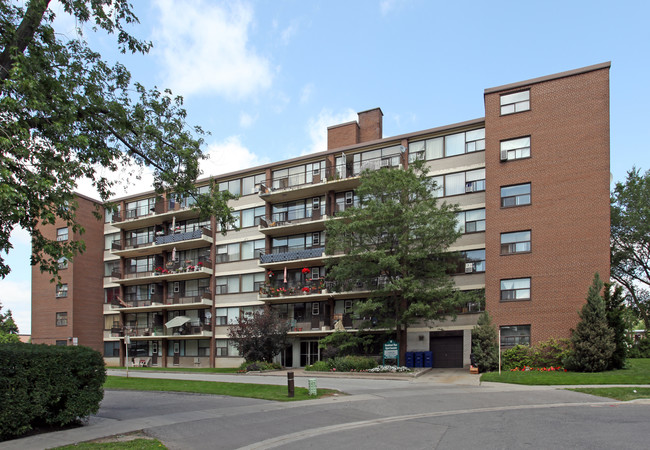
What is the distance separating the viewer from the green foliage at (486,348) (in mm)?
26875

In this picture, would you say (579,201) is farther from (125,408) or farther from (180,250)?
(180,250)

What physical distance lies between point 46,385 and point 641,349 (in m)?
35.5

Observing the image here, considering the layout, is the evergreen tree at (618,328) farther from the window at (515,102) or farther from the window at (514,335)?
the window at (515,102)

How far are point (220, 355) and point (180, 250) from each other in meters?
9.99

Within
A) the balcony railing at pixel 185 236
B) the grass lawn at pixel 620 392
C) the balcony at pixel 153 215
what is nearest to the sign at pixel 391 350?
the grass lawn at pixel 620 392

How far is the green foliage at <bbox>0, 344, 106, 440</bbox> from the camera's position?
1215 cm

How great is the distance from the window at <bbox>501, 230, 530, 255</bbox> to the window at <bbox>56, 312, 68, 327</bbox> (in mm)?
38006

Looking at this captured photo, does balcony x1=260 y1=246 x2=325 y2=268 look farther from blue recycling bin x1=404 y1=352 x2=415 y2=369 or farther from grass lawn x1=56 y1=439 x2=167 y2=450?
grass lawn x1=56 y1=439 x2=167 y2=450

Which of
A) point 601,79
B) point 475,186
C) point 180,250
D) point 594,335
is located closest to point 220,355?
point 180,250

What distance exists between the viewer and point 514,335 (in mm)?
28812

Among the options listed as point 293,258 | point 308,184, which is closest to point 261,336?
point 293,258

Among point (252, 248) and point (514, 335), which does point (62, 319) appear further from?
point (514, 335)

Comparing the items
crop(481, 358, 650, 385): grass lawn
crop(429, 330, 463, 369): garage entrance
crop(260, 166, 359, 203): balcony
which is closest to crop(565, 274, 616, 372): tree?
crop(481, 358, 650, 385): grass lawn

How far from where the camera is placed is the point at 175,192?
17.2 meters
